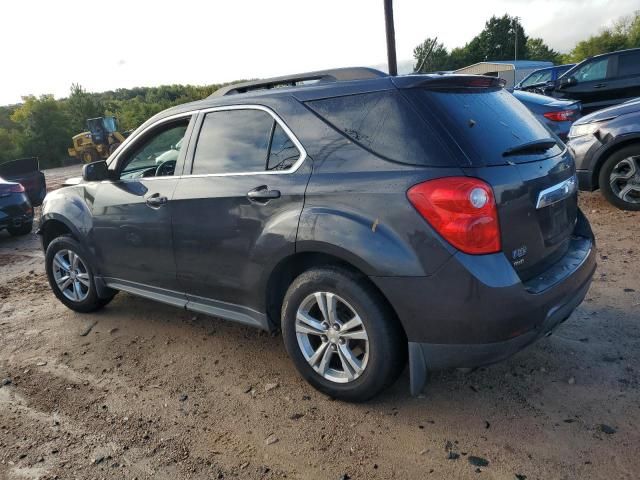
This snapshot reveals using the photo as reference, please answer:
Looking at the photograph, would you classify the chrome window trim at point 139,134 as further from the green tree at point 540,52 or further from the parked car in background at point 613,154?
the green tree at point 540,52

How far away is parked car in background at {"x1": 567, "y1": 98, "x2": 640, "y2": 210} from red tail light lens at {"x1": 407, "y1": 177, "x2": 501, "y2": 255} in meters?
4.47

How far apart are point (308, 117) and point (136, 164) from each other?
1.78m

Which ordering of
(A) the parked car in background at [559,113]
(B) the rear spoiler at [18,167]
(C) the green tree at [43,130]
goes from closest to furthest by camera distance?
(A) the parked car in background at [559,113] < (B) the rear spoiler at [18,167] < (C) the green tree at [43,130]

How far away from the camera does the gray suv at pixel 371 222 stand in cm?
246

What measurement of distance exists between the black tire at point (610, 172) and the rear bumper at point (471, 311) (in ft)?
13.7

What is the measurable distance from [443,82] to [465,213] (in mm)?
814

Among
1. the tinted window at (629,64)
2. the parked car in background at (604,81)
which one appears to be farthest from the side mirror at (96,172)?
the tinted window at (629,64)

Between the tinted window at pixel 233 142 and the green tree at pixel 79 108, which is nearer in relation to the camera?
the tinted window at pixel 233 142

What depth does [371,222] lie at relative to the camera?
8.52 feet

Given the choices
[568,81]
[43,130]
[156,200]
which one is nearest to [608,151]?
[156,200]

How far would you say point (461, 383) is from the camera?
10.2 feet

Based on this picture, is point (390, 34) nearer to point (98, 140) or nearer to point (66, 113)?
point (98, 140)

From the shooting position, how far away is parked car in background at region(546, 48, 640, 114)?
1053cm

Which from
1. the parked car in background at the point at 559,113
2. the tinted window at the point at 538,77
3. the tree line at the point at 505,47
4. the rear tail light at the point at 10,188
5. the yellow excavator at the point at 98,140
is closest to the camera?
the rear tail light at the point at 10,188
